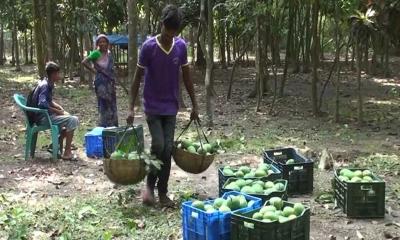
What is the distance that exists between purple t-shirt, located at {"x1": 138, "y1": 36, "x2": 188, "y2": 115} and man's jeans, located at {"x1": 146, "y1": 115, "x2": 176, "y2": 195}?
0.10 m

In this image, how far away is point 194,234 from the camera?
465cm

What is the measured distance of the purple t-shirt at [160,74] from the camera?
226 inches

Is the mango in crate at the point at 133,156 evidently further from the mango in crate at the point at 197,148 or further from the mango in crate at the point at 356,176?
the mango in crate at the point at 356,176

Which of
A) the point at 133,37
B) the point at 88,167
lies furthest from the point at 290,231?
the point at 133,37

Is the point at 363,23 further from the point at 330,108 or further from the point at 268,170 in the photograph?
the point at 268,170

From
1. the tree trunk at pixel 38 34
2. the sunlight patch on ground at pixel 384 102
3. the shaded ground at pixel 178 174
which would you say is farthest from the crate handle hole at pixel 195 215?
the tree trunk at pixel 38 34

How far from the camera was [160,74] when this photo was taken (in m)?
5.79

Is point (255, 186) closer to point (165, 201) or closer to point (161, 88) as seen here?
point (165, 201)

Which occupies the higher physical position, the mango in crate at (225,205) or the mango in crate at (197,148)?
the mango in crate at (197,148)

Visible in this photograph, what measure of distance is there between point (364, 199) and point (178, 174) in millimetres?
2899

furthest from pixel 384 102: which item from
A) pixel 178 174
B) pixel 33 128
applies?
pixel 33 128

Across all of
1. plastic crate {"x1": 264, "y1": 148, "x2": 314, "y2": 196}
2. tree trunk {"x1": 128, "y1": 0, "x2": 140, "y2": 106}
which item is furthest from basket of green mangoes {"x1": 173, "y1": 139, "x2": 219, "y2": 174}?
tree trunk {"x1": 128, "y1": 0, "x2": 140, "y2": 106}

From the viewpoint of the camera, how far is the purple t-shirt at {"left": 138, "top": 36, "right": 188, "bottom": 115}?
5738mm

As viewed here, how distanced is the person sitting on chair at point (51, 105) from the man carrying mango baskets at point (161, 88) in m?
2.59
